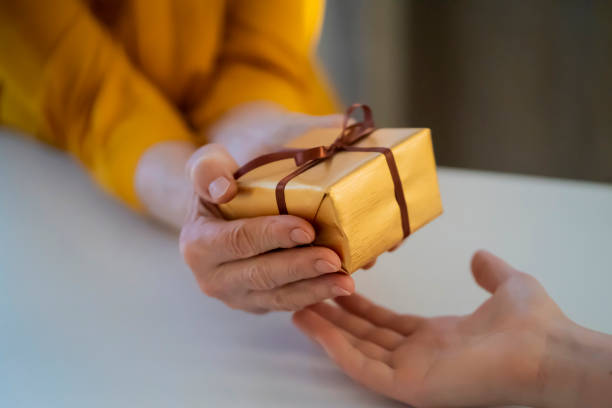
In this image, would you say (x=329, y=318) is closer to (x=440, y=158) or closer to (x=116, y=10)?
(x=116, y=10)

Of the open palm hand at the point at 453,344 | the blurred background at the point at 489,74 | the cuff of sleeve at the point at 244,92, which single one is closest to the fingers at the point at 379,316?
the open palm hand at the point at 453,344

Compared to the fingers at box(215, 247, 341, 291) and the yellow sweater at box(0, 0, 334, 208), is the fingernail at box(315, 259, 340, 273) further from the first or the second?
the yellow sweater at box(0, 0, 334, 208)

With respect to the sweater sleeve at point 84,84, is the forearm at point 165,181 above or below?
below

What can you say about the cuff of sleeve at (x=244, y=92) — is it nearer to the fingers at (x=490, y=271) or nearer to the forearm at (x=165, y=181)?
the forearm at (x=165, y=181)

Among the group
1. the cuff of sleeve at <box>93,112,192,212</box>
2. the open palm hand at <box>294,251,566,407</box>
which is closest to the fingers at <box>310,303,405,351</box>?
the open palm hand at <box>294,251,566,407</box>

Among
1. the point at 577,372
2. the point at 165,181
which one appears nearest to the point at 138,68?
the point at 165,181

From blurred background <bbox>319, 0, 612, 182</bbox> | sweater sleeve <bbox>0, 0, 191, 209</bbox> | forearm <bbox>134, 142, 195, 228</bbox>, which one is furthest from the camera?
blurred background <bbox>319, 0, 612, 182</bbox>

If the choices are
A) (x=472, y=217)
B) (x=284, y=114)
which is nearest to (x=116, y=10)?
(x=284, y=114)
